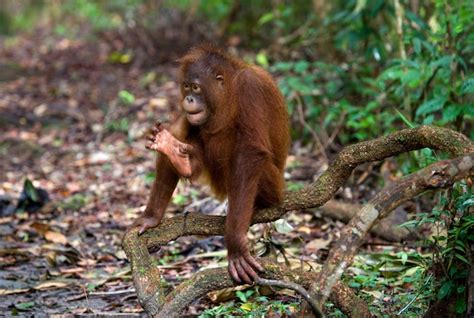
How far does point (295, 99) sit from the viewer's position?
7.30 m

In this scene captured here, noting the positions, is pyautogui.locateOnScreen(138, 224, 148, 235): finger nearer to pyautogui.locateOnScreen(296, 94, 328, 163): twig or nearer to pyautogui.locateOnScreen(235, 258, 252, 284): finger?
pyautogui.locateOnScreen(235, 258, 252, 284): finger

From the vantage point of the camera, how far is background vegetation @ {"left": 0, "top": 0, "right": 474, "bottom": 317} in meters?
3.99

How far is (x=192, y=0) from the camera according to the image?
10977 mm

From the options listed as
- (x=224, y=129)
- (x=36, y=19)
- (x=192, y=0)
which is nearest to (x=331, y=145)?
(x=224, y=129)

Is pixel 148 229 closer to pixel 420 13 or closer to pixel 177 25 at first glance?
pixel 420 13

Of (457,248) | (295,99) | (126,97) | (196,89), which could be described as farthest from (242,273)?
(126,97)

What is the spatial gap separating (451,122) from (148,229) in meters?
2.72

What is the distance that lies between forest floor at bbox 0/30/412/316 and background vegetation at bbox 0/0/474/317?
0.03 m

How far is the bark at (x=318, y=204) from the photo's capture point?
109 inches

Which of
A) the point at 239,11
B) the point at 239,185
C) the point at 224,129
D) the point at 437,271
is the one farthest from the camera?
the point at 239,11

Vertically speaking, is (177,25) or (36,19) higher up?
(36,19)

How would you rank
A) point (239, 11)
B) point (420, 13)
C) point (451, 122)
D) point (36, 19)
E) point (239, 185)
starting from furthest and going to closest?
point (36, 19) → point (239, 11) → point (420, 13) → point (451, 122) → point (239, 185)

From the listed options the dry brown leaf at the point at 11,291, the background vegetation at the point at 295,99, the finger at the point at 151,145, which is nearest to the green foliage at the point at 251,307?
the background vegetation at the point at 295,99

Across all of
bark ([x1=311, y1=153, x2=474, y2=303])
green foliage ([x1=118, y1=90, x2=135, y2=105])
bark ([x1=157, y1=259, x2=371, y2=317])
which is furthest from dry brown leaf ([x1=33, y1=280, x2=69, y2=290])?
green foliage ([x1=118, y1=90, x2=135, y2=105])
